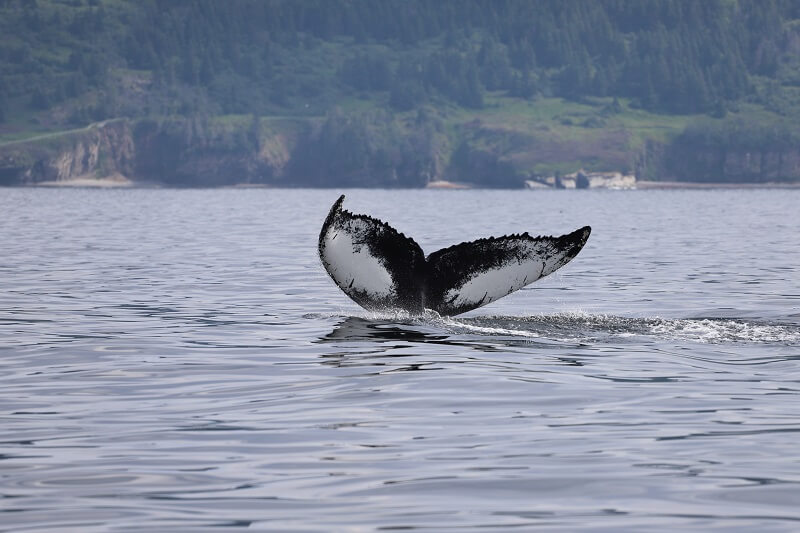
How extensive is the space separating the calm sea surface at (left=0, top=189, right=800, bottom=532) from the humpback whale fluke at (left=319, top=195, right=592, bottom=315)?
2.21ft

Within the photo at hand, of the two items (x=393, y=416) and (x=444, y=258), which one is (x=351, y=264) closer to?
(x=444, y=258)

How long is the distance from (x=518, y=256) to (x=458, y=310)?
5.03ft

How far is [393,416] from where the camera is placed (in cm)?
1091

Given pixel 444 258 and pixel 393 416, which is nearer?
pixel 393 416

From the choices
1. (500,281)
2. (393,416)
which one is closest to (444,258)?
(500,281)

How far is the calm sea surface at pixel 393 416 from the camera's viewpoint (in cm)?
808

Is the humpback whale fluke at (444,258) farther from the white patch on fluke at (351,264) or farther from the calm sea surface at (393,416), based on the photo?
the calm sea surface at (393,416)

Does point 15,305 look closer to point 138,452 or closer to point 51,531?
point 138,452

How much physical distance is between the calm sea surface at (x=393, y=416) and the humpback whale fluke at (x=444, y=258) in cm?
67

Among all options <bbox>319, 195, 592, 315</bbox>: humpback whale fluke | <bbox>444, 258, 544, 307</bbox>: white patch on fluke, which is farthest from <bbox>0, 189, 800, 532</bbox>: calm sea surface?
<bbox>319, 195, 592, 315</bbox>: humpback whale fluke

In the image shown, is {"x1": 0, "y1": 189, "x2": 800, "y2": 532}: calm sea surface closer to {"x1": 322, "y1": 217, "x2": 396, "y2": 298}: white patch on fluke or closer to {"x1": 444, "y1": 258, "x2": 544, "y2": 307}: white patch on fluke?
{"x1": 444, "y1": 258, "x2": 544, "y2": 307}: white patch on fluke

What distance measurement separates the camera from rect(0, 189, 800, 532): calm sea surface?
808 cm

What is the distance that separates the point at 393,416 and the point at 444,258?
427 centimetres

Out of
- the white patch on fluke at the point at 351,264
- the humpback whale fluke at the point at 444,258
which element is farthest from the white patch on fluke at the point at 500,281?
the white patch on fluke at the point at 351,264
